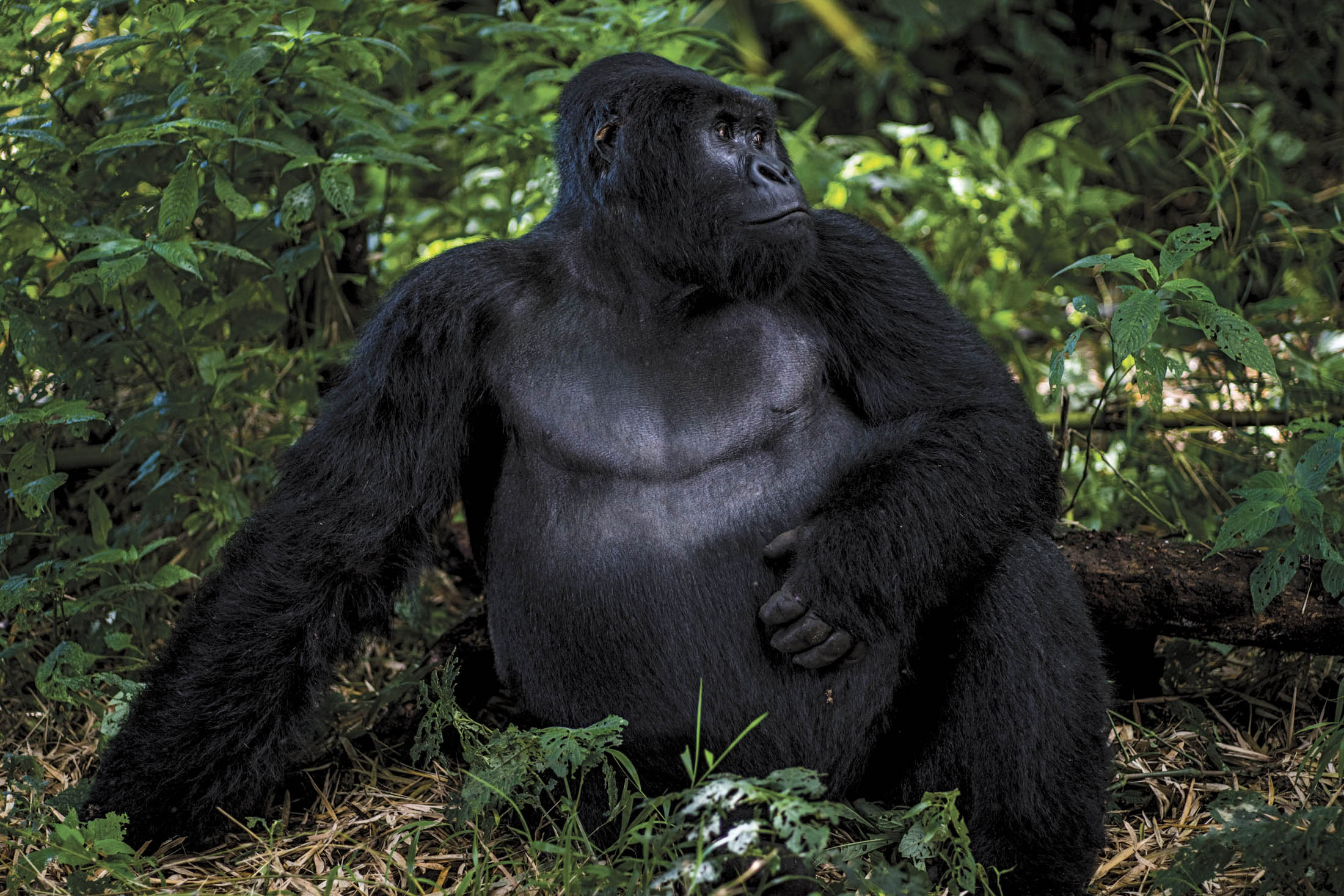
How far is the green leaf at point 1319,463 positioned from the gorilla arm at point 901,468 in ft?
1.86

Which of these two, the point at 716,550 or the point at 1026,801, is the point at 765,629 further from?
the point at 1026,801

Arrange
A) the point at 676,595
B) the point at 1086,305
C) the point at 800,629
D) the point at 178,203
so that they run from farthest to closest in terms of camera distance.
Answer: the point at 178,203 → the point at 1086,305 → the point at 676,595 → the point at 800,629

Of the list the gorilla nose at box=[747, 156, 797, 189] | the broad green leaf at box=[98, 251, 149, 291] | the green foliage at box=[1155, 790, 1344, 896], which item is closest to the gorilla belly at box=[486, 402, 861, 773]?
the gorilla nose at box=[747, 156, 797, 189]

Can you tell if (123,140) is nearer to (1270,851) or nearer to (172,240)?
(172,240)

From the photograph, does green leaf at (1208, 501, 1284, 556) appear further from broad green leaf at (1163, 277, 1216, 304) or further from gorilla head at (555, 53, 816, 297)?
gorilla head at (555, 53, 816, 297)

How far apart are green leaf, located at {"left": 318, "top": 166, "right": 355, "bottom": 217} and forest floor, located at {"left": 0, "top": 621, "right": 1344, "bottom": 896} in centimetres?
129

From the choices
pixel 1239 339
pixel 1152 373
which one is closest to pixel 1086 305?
pixel 1152 373

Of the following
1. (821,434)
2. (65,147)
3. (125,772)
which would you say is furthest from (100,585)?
(821,434)

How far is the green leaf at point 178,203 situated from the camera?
3.31 m

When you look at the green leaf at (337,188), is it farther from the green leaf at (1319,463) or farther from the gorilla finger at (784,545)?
the green leaf at (1319,463)

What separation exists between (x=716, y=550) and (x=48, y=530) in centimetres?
207

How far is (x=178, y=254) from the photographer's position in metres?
3.15

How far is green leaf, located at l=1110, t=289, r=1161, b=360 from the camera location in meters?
2.86

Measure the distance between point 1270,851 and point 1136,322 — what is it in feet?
3.94
